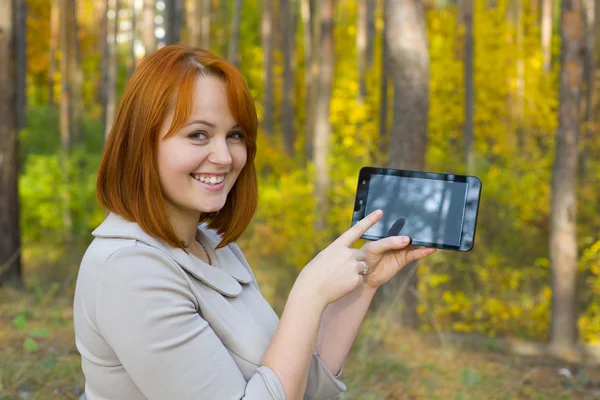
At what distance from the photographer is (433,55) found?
17.6 metres

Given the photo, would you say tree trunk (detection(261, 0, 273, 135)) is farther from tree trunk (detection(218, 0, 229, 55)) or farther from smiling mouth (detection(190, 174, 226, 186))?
smiling mouth (detection(190, 174, 226, 186))

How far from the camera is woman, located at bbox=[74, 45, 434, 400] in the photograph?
1621 millimetres

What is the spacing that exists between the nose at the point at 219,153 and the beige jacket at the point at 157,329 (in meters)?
0.22

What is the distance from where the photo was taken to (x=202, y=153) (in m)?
1.78

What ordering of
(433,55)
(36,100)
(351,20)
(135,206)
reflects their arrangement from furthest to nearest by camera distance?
(351,20), (36,100), (433,55), (135,206)

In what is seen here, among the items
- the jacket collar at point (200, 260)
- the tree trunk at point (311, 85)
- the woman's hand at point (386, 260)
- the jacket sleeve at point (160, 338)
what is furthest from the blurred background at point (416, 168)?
the jacket sleeve at point (160, 338)

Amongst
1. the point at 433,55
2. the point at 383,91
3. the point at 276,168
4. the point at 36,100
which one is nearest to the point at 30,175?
the point at 276,168

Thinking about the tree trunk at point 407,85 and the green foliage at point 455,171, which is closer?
the tree trunk at point 407,85

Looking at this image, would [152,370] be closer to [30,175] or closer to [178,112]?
[178,112]

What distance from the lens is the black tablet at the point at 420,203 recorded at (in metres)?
2.11

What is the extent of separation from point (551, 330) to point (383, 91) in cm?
927

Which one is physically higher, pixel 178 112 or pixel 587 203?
pixel 178 112

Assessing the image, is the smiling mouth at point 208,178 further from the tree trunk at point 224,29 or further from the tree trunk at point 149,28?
the tree trunk at point 224,29

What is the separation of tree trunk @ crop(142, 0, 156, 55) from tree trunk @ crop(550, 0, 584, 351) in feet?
15.4
